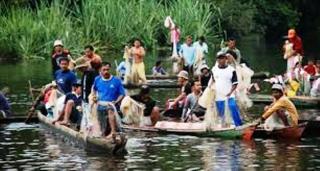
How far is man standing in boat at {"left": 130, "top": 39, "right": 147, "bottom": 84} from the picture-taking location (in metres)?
28.3

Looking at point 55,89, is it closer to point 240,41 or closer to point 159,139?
point 159,139

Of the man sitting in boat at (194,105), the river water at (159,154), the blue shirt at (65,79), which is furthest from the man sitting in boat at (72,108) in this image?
the man sitting in boat at (194,105)

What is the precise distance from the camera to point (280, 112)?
18219mm

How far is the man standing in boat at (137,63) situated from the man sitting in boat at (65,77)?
8.42 m

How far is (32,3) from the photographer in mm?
58469

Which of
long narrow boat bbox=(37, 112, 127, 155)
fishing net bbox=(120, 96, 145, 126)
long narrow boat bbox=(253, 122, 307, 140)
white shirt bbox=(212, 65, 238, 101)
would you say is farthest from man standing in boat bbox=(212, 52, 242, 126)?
long narrow boat bbox=(37, 112, 127, 155)

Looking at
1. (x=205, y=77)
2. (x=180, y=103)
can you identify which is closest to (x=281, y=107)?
(x=180, y=103)

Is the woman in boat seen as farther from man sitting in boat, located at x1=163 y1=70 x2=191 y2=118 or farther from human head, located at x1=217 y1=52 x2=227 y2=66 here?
human head, located at x1=217 y1=52 x2=227 y2=66

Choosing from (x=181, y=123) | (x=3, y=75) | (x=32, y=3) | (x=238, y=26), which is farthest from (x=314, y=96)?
(x=238, y=26)

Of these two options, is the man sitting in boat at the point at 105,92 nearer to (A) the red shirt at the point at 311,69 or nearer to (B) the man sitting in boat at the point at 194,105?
(B) the man sitting in boat at the point at 194,105

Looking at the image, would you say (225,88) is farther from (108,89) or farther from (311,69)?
(311,69)

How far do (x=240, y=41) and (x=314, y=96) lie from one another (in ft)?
162

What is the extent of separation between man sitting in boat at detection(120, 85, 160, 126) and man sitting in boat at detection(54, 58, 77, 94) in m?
1.27

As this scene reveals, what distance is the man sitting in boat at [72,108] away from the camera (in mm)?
19031
